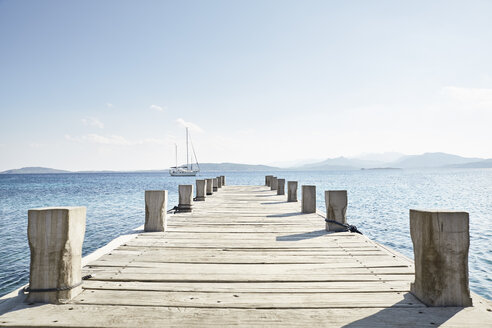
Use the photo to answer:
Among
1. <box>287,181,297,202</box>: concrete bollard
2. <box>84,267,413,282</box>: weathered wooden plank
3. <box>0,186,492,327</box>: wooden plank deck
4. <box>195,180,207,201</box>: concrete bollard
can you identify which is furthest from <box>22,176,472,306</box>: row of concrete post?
<box>195,180,207,201</box>: concrete bollard

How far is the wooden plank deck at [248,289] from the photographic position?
95.7 inches

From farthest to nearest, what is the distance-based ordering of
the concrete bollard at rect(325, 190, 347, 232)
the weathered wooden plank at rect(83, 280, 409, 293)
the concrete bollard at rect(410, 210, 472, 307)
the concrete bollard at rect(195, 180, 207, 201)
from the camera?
the concrete bollard at rect(195, 180, 207, 201)
the concrete bollard at rect(325, 190, 347, 232)
the weathered wooden plank at rect(83, 280, 409, 293)
the concrete bollard at rect(410, 210, 472, 307)

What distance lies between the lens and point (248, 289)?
3.06m

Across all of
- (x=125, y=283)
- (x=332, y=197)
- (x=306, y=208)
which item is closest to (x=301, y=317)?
(x=125, y=283)

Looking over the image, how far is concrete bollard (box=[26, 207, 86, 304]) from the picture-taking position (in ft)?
8.82

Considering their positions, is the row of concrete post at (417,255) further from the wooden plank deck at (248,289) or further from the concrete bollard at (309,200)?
the concrete bollard at (309,200)

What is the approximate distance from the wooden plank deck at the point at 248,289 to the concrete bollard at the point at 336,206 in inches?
26.3

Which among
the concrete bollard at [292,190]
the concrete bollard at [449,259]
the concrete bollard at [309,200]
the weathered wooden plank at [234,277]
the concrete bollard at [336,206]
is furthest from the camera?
the concrete bollard at [292,190]

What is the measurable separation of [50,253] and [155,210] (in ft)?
10.6

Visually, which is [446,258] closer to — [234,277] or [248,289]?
[248,289]

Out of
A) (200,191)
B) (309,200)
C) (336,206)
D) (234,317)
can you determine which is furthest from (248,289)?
(200,191)

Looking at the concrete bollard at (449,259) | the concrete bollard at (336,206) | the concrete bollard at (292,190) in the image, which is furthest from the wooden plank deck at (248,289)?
the concrete bollard at (292,190)

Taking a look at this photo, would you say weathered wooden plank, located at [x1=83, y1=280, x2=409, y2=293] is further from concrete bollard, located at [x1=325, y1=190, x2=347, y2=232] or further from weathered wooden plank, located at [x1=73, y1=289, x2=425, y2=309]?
concrete bollard, located at [x1=325, y1=190, x2=347, y2=232]

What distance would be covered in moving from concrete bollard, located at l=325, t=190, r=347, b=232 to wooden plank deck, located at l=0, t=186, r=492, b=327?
0.67 meters
